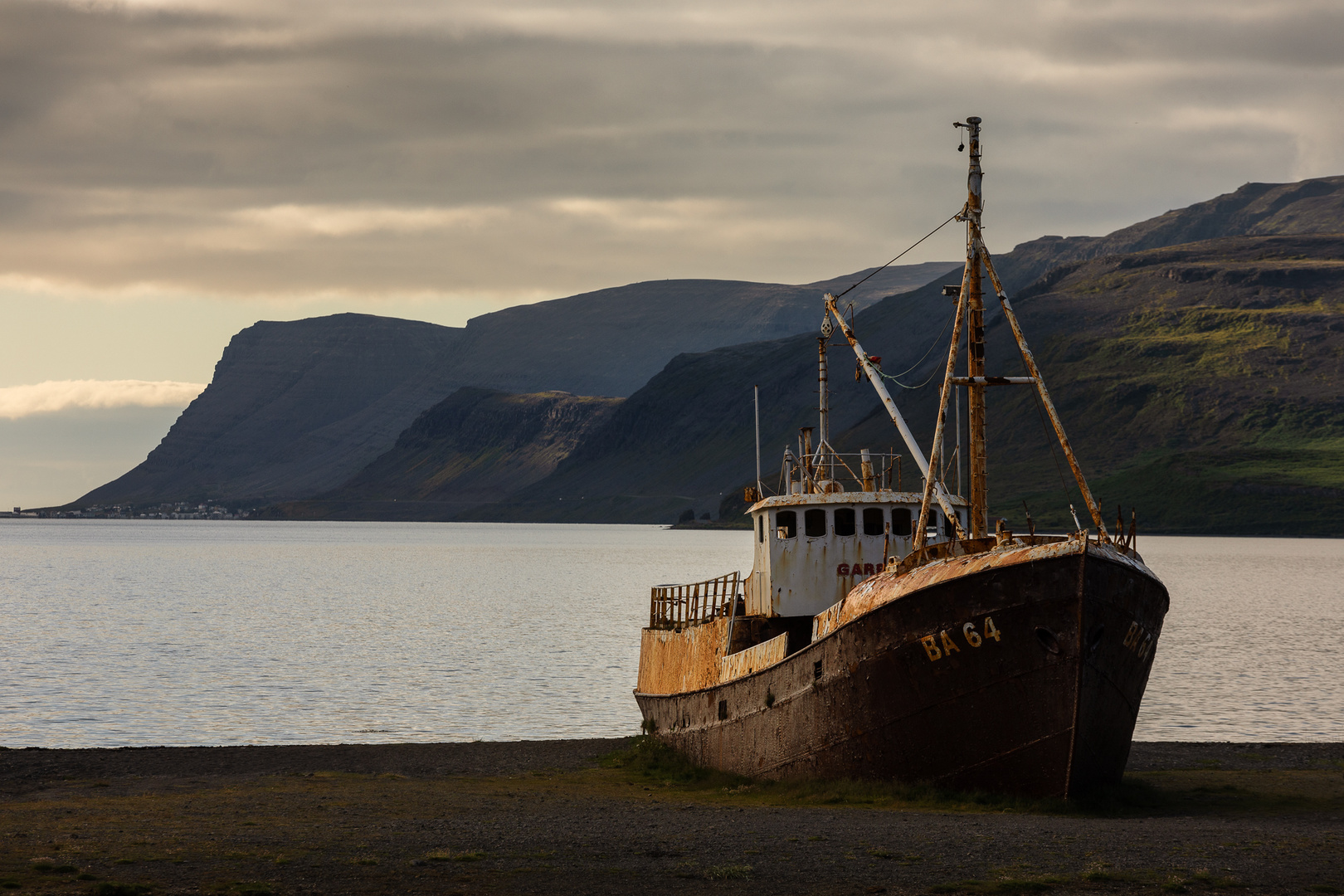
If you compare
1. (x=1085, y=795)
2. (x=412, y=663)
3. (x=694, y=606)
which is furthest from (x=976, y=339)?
(x=412, y=663)

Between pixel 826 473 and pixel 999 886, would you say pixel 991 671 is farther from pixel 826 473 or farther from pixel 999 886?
pixel 826 473

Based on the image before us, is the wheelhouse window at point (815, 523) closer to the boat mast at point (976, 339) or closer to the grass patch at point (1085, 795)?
the boat mast at point (976, 339)

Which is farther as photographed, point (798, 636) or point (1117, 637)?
point (798, 636)

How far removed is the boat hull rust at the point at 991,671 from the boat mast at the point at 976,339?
2870 millimetres

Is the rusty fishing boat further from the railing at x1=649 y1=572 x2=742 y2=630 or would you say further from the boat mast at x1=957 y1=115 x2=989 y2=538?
the railing at x1=649 y1=572 x2=742 y2=630

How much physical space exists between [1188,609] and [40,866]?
9256 centimetres

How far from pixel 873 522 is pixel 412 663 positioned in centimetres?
4307

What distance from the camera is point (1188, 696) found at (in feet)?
180

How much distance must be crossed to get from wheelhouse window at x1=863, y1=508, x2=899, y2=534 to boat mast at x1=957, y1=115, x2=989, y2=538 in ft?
9.24

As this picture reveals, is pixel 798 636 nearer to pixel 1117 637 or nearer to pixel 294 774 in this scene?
pixel 1117 637

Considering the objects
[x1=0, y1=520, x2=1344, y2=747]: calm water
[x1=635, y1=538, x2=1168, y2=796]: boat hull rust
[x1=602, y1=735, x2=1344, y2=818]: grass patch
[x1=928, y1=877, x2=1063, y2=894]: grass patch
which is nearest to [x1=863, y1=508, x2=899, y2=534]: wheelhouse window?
[x1=635, y1=538, x2=1168, y2=796]: boat hull rust

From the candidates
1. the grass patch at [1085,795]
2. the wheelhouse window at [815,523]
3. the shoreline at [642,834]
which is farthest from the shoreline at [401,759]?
the wheelhouse window at [815,523]

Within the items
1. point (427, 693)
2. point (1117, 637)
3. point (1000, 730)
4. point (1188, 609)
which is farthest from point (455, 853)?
point (1188, 609)

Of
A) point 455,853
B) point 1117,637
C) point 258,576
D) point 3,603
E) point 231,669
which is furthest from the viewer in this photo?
point 258,576
